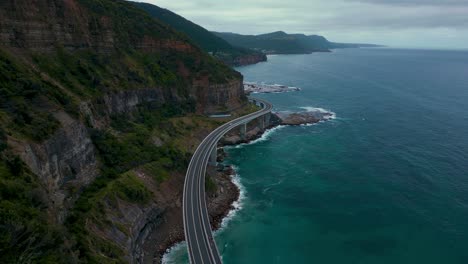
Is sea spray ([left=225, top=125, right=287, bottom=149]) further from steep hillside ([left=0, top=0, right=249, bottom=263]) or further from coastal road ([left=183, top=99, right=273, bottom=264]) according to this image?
coastal road ([left=183, top=99, right=273, bottom=264])

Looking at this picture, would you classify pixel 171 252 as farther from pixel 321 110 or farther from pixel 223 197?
pixel 321 110

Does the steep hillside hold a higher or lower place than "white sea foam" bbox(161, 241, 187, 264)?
higher

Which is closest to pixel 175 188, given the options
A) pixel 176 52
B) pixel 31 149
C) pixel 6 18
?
pixel 31 149

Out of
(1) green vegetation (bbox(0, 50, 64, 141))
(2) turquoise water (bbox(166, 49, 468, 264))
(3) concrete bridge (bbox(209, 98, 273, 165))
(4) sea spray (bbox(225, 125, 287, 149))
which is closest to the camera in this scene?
(1) green vegetation (bbox(0, 50, 64, 141))

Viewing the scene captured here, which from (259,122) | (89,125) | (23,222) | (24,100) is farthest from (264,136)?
(23,222)

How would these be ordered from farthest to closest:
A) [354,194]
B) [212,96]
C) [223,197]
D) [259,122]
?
[259,122], [212,96], [354,194], [223,197]

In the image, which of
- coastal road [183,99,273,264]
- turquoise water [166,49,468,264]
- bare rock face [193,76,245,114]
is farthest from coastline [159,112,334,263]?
bare rock face [193,76,245,114]

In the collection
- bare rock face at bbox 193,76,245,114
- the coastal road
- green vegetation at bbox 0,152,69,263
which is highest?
green vegetation at bbox 0,152,69,263
